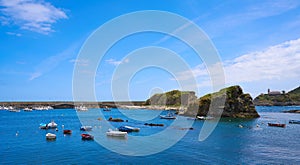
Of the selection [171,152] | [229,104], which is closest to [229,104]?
[229,104]

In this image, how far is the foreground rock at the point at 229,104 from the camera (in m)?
131

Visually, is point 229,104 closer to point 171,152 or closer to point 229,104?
point 229,104

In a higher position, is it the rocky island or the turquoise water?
the rocky island

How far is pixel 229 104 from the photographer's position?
430ft

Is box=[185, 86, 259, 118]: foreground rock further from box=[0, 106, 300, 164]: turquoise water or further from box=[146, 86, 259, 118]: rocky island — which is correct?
box=[0, 106, 300, 164]: turquoise water

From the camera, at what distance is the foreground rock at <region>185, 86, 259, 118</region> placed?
5143 inches

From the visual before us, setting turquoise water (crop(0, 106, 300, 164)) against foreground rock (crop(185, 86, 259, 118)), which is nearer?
turquoise water (crop(0, 106, 300, 164))

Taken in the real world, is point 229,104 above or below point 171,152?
above

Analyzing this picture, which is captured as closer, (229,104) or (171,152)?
(171,152)

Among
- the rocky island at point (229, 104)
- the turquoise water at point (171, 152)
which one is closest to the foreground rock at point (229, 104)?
the rocky island at point (229, 104)

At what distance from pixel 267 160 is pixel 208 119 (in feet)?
241

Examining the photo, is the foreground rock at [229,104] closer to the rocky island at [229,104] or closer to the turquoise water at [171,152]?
the rocky island at [229,104]

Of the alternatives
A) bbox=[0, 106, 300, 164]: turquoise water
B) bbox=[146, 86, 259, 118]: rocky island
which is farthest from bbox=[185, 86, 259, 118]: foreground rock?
bbox=[0, 106, 300, 164]: turquoise water

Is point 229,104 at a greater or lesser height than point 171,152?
greater
